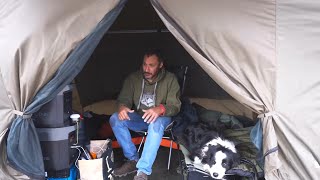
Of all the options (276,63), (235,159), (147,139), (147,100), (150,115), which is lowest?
(235,159)

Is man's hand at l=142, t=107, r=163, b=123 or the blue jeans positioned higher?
man's hand at l=142, t=107, r=163, b=123

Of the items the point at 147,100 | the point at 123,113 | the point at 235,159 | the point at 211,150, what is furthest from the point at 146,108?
the point at 235,159

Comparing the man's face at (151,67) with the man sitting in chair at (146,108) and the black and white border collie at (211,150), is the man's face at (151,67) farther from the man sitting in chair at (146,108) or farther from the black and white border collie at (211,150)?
the black and white border collie at (211,150)

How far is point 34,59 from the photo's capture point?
7.13ft

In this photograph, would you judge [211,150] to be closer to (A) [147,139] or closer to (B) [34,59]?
(A) [147,139]

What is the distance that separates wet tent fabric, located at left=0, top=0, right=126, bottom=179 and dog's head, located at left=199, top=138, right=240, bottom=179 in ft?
3.92

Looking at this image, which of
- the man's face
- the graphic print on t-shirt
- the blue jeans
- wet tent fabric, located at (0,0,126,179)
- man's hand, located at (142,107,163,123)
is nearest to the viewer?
wet tent fabric, located at (0,0,126,179)

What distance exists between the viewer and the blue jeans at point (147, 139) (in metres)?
2.58

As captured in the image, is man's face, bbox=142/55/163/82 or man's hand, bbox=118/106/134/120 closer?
man's hand, bbox=118/106/134/120

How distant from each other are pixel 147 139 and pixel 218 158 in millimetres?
594

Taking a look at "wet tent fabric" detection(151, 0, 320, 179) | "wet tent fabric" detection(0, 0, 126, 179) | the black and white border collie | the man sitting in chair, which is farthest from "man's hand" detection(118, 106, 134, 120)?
"wet tent fabric" detection(151, 0, 320, 179)

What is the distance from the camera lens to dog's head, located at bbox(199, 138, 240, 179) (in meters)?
2.38

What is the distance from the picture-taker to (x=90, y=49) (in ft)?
7.88

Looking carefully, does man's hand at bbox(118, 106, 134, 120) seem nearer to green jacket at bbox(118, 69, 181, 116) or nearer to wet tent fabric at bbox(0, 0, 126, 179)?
green jacket at bbox(118, 69, 181, 116)
